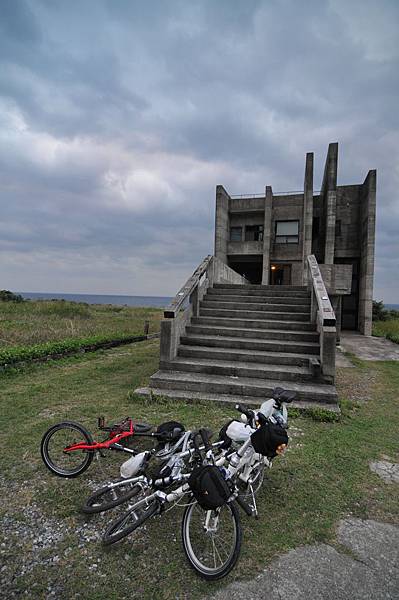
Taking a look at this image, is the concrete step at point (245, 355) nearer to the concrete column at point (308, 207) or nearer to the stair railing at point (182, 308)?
the stair railing at point (182, 308)

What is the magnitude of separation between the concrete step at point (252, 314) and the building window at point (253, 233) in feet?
54.8

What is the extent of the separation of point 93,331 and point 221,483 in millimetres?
11230

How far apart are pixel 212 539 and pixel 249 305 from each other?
6251 millimetres

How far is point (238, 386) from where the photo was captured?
532 centimetres

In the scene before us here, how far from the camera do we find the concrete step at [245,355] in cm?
594

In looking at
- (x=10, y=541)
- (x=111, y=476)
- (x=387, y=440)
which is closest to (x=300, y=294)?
(x=387, y=440)

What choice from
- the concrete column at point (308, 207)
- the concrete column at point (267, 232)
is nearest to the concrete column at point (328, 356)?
the concrete column at point (308, 207)

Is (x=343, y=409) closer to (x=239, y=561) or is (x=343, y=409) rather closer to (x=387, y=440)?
(x=387, y=440)

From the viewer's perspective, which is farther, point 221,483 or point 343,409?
point 343,409

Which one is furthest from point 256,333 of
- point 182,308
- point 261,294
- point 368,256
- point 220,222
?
point 220,222

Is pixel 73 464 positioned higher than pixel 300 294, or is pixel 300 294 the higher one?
pixel 300 294

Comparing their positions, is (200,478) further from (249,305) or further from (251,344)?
(249,305)

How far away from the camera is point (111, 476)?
3.14 m

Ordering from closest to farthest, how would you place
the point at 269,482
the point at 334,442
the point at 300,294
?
the point at 269,482 < the point at 334,442 < the point at 300,294
